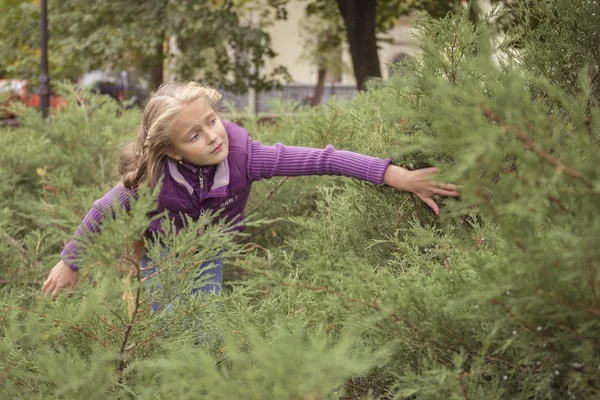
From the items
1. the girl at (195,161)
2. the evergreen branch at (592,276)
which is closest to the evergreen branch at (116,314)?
the girl at (195,161)

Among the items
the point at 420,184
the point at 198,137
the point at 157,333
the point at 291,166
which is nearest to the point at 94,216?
the point at 198,137

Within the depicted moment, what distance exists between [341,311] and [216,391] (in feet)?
1.42

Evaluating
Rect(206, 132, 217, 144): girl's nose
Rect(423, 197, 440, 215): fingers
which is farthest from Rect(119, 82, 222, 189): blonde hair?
Rect(423, 197, 440, 215): fingers

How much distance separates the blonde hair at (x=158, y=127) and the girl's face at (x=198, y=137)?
30 millimetres

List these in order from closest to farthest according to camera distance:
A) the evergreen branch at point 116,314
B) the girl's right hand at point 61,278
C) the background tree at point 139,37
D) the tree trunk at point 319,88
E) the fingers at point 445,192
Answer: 1. the evergreen branch at point 116,314
2. the fingers at point 445,192
3. the girl's right hand at point 61,278
4. the background tree at point 139,37
5. the tree trunk at point 319,88

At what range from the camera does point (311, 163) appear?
11.0 ft

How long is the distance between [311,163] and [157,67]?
1546 centimetres

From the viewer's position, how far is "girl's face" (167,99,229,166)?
3307mm

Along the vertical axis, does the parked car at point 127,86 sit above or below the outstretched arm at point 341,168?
below

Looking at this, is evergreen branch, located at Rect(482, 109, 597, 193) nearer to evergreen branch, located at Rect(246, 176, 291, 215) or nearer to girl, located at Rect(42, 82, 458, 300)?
girl, located at Rect(42, 82, 458, 300)

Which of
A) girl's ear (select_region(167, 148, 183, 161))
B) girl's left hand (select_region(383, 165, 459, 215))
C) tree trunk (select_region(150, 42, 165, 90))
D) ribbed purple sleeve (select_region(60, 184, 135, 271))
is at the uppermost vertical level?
girl's left hand (select_region(383, 165, 459, 215))

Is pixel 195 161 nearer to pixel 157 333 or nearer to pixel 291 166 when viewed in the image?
pixel 291 166

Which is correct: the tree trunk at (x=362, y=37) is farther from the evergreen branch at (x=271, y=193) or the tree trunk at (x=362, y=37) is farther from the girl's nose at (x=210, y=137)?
the girl's nose at (x=210, y=137)

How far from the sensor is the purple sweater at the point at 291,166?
10.0 ft
